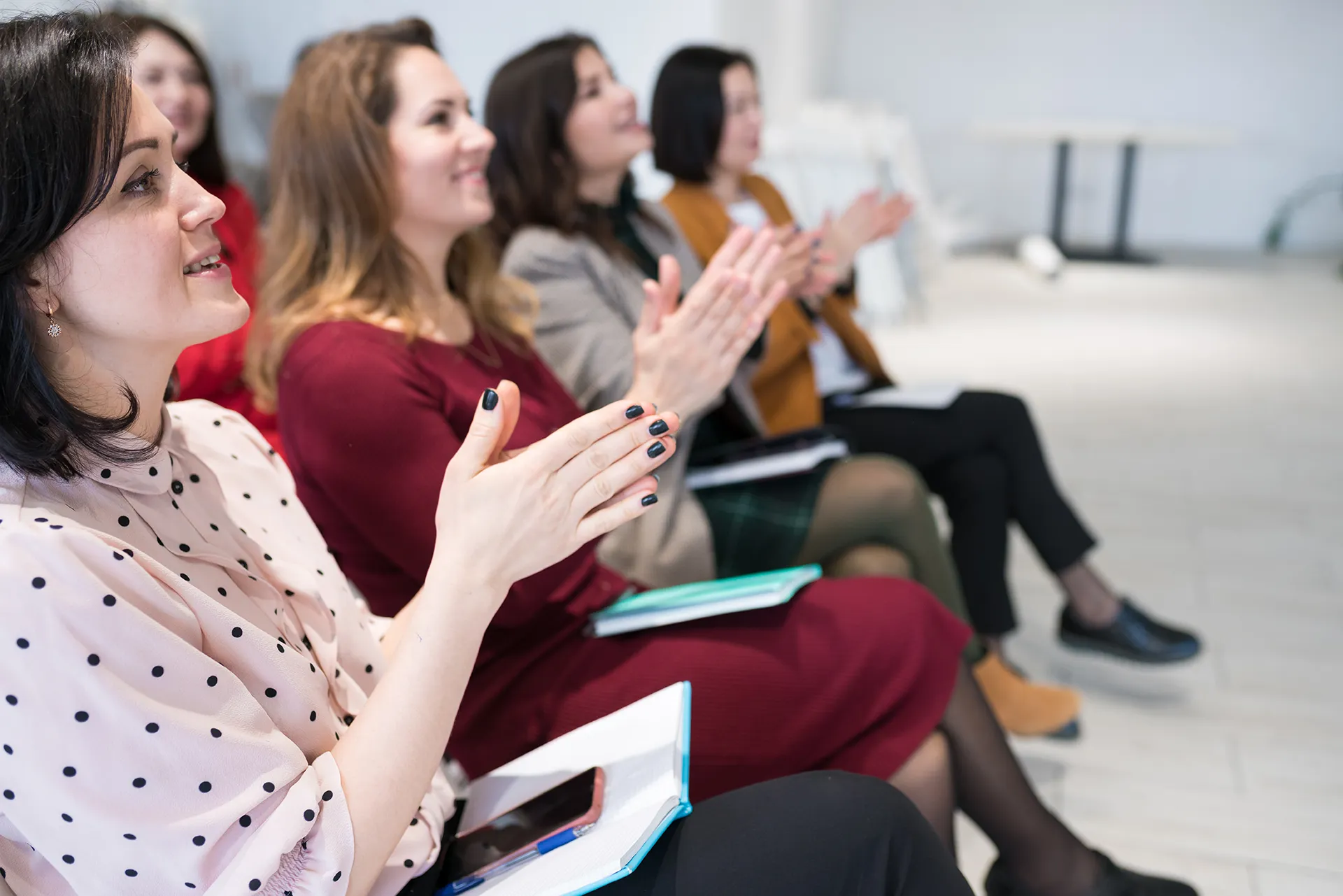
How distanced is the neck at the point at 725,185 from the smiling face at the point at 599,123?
53 cm

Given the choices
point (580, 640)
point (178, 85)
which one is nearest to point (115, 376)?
point (580, 640)

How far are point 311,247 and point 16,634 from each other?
0.88 metres

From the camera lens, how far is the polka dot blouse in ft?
2.40

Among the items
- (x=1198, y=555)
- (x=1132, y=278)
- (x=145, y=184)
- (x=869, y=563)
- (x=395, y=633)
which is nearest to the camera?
(x=145, y=184)

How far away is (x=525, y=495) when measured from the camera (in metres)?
0.93

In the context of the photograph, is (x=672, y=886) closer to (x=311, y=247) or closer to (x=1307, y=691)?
(x=311, y=247)

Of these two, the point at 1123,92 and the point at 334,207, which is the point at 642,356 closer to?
the point at 334,207

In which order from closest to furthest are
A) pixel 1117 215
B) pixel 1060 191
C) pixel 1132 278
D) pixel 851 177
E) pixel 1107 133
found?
1. pixel 851 177
2. pixel 1132 278
3. pixel 1107 133
4. pixel 1060 191
5. pixel 1117 215

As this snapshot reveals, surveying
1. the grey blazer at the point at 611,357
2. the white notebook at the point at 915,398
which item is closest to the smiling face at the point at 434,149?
the grey blazer at the point at 611,357

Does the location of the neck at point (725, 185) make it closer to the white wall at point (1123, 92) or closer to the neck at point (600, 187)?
the neck at point (600, 187)

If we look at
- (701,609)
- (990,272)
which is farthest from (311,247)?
(990,272)

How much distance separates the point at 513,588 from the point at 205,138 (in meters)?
1.72

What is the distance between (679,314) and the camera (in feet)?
4.97

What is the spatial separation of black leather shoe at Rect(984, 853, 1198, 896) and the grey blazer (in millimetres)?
567
